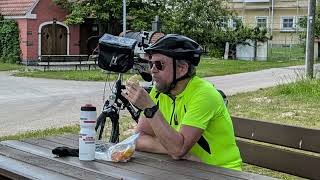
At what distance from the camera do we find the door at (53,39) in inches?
1288

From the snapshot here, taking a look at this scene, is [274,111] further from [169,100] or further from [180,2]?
[180,2]

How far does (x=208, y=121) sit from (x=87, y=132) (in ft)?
2.54

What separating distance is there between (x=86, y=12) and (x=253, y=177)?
1191 inches

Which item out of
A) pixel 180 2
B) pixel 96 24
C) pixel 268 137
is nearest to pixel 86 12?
pixel 96 24

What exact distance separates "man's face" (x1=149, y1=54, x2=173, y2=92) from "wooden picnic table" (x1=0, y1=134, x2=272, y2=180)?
1.59ft

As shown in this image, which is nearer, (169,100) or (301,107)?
(169,100)

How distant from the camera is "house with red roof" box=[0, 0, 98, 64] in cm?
3181

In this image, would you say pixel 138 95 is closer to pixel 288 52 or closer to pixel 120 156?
pixel 120 156

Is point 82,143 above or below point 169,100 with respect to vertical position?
below

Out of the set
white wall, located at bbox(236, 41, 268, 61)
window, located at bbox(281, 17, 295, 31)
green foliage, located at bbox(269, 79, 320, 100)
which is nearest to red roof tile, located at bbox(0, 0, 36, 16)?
white wall, located at bbox(236, 41, 268, 61)

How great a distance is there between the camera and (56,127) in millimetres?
10617

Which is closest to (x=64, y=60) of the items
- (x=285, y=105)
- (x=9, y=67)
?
(x=9, y=67)

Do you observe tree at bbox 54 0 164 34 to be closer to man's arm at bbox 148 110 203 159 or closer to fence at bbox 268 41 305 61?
fence at bbox 268 41 305 61

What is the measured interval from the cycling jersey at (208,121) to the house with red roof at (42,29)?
2874 cm
